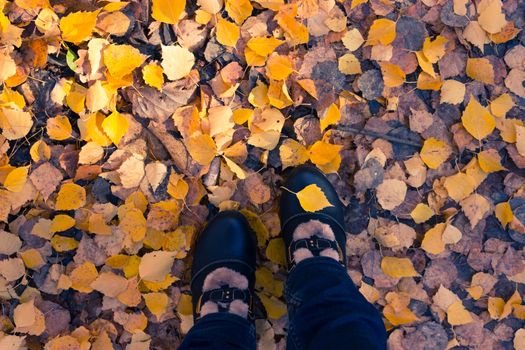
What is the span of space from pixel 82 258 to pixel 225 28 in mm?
751

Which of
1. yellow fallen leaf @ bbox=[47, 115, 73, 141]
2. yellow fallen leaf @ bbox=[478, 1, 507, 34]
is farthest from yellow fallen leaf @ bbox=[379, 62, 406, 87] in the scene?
yellow fallen leaf @ bbox=[47, 115, 73, 141]

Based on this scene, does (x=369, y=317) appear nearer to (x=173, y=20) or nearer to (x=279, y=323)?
(x=279, y=323)

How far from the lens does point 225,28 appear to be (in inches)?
53.0

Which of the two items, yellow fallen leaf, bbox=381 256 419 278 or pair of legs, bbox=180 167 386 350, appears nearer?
pair of legs, bbox=180 167 386 350

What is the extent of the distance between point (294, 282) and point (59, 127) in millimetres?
758

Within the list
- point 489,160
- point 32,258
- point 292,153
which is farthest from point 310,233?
point 32,258

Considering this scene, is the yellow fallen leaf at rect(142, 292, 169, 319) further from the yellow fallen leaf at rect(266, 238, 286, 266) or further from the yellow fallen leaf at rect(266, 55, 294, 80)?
the yellow fallen leaf at rect(266, 55, 294, 80)

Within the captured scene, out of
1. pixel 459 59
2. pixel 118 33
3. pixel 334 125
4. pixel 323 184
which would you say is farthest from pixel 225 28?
pixel 459 59

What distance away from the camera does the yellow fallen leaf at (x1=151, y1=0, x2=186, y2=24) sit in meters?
1.32

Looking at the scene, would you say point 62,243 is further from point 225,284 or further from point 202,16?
point 202,16

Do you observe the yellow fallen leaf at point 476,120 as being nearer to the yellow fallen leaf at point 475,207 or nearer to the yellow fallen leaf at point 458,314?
the yellow fallen leaf at point 475,207

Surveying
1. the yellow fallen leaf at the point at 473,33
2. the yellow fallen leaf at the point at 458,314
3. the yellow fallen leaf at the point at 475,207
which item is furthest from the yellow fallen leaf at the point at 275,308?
the yellow fallen leaf at the point at 473,33

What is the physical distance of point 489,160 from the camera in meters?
1.40

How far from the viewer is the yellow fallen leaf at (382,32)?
4.52 ft
